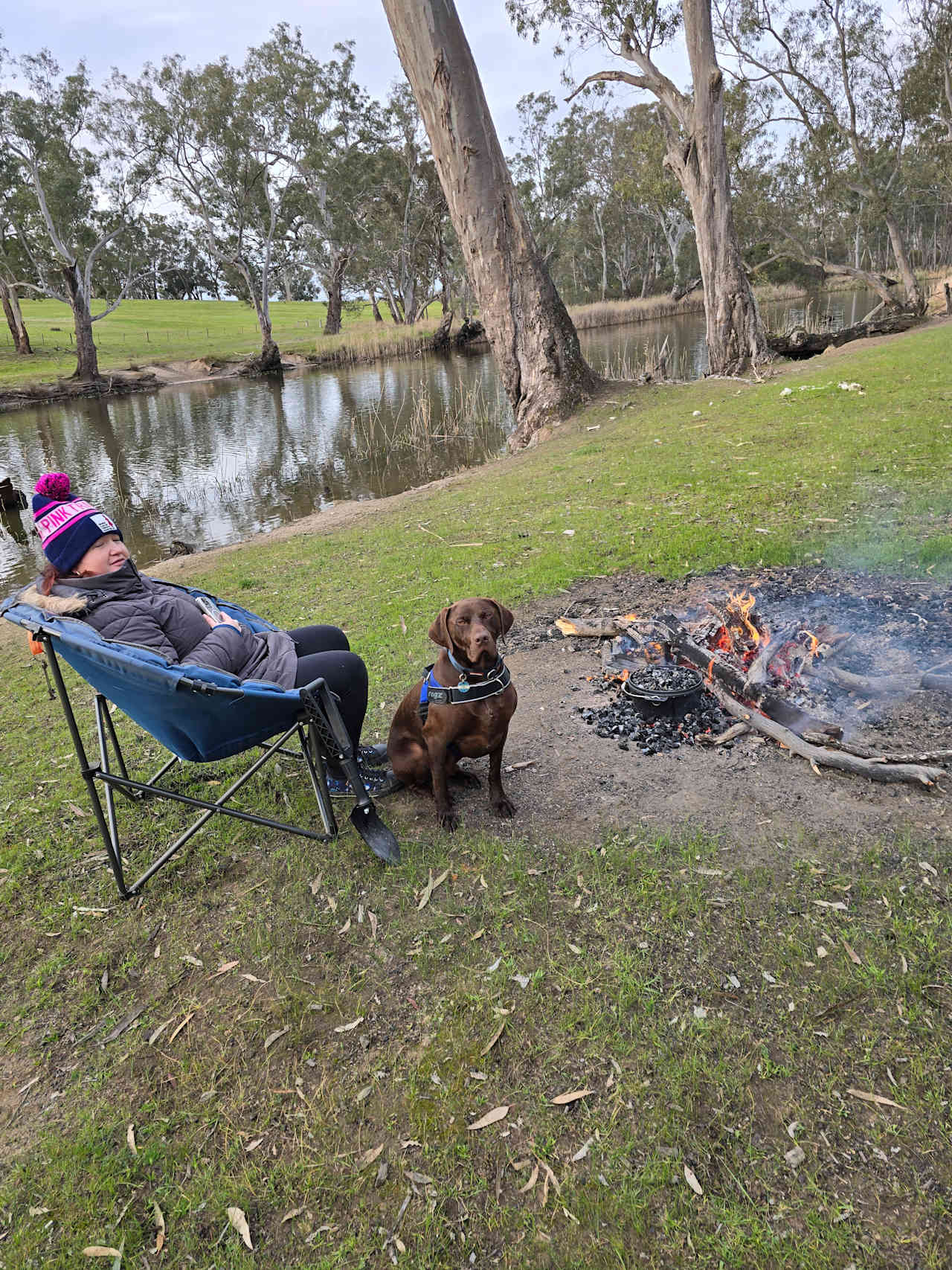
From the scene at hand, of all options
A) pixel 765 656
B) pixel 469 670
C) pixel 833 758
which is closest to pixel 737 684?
pixel 765 656

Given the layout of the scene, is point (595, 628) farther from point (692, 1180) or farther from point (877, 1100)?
point (692, 1180)

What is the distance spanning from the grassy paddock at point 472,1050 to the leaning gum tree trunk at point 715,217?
13865 millimetres

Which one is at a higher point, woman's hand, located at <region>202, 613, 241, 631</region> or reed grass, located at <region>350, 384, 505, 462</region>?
woman's hand, located at <region>202, 613, 241, 631</region>

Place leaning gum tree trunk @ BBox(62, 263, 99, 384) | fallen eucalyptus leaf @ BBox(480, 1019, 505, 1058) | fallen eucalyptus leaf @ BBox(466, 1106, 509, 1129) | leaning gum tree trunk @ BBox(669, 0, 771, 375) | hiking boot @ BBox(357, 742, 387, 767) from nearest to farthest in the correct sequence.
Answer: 1. fallen eucalyptus leaf @ BBox(466, 1106, 509, 1129)
2. fallen eucalyptus leaf @ BBox(480, 1019, 505, 1058)
3. hiking boot @ BBox(357, 742, 387, 767)
4. leaning gum tree trunk @ BBox(669, 0, 771, 375)
5. leaning gum tree trunk @ BBox(62, 263, 99, 384)

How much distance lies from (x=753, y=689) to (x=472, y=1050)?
2.15 metres

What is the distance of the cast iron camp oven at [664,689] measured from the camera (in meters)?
3.71

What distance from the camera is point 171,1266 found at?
185cm

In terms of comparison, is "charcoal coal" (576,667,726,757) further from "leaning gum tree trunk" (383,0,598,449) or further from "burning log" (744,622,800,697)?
"leaning gum tree trunk" (383,0,598,449)

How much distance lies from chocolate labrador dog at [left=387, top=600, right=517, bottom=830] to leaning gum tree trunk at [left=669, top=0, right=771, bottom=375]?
Answer: 1336cm

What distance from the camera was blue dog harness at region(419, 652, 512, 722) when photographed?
3023 mm

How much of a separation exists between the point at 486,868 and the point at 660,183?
1045 inches

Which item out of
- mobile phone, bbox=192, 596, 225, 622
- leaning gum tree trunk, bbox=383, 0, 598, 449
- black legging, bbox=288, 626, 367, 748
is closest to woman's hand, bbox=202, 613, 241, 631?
mobile phone, bbox=192, 596, 225, 622

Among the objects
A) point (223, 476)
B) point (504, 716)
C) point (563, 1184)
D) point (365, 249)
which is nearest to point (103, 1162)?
point (563, 1184)

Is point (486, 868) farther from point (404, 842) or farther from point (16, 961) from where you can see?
point (16, 961)
